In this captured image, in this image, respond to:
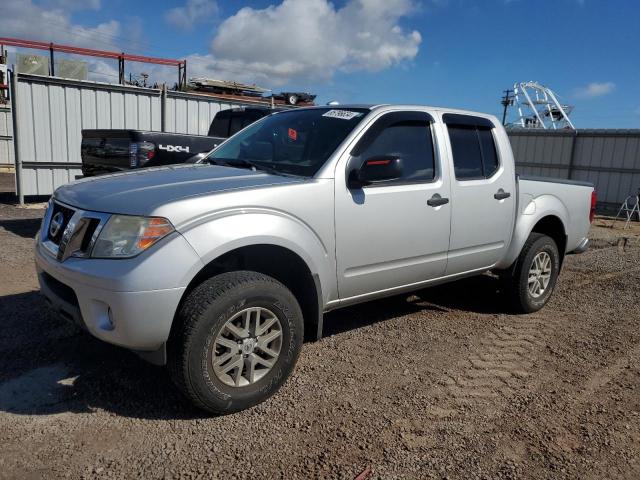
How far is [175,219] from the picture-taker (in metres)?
2.88

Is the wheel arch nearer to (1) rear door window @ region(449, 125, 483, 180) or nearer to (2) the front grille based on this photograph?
(2) the front grille

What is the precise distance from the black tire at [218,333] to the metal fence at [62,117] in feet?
34.7

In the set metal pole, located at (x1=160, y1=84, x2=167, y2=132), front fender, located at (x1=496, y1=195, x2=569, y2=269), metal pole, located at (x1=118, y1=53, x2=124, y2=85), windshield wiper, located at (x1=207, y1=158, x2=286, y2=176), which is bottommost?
front fender, located at (x1=496, y1=195, x2=569, y2=269)

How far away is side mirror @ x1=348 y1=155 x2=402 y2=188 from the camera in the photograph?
3.58m

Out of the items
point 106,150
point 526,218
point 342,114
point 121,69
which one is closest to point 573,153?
point 526,218

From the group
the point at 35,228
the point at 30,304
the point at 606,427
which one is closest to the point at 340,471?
the point at 606,427

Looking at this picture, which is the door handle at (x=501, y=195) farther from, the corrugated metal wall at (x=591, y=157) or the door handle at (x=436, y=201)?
the corrugated metal wall at (x=591, y=157)

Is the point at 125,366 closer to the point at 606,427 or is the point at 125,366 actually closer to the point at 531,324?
the point at 606,427

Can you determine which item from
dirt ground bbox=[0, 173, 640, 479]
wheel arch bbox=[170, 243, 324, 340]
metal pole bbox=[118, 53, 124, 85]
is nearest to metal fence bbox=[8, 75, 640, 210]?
dirt ground bbox=[0, 173, 640, 479]

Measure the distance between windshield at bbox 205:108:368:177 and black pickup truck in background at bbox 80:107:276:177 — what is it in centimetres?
286

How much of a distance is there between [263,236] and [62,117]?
10866 mm

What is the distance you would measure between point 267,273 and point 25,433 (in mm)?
1627

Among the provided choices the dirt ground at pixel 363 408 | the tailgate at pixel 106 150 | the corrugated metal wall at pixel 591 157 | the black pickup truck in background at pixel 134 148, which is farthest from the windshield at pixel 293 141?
the corrugated metal wall at pixel 591 157

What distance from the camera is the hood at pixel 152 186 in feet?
9.76
